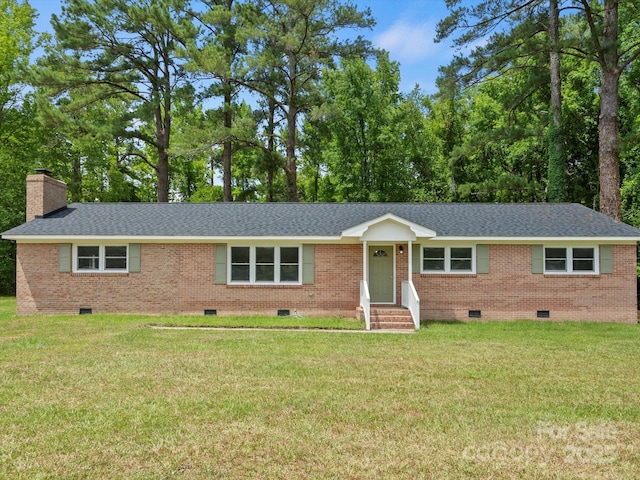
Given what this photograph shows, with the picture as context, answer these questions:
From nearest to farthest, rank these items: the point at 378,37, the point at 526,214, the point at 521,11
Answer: the point at 526,214, the point at 521,11, the point at 378,37

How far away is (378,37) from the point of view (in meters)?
26.9

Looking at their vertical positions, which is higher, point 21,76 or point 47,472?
point 21,76

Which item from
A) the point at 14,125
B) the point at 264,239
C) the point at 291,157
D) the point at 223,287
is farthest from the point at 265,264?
the point at 14,125

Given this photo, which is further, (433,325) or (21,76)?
(21,76)

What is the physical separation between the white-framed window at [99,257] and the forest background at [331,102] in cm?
982

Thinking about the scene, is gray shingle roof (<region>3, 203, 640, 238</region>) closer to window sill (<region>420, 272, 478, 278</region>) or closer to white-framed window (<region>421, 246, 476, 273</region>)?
white-framed window (<region>421, 246, 476, 273</region>)

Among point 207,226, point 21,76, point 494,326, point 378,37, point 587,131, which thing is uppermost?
point 378,37

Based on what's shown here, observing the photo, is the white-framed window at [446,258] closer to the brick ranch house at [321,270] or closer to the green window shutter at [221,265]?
the brick ranch house at [321,270]

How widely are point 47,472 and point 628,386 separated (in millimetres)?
7967

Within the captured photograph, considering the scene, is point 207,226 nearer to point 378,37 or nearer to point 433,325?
point 433,325

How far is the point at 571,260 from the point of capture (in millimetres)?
16016

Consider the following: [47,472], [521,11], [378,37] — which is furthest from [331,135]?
[47,472]

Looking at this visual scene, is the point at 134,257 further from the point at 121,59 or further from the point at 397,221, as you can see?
the point at 121,59

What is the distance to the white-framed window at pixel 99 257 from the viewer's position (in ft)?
53.4
